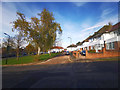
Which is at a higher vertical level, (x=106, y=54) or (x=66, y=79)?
(x=106, y=54)

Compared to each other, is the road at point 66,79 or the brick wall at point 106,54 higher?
the brick wall at point 106,54

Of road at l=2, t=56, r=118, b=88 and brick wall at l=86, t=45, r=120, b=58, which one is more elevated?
brick wall at l=86, t=45, r=120, b=58

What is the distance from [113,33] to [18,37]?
24409mm

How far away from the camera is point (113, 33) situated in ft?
66.1

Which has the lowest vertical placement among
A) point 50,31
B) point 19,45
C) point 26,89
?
point 26,89

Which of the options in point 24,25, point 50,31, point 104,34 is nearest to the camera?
point 24,25

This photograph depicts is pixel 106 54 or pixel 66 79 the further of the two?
pixel 106 54

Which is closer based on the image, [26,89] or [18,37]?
[26,89]

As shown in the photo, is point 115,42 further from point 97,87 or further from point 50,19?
point 97,87

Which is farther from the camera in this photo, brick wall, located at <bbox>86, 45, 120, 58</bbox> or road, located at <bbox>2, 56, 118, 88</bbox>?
brick wall, located at <bbox>86, 45, 120, 58</bbox>

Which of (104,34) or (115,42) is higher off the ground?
(104,34)

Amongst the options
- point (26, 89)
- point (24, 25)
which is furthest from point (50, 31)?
point (26, 89)

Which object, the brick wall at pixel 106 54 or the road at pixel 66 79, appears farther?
the brick wall at pixel 106 54

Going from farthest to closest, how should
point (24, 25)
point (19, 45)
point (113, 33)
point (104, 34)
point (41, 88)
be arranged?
1. point (104, 34)
2. point (113, 33)
3. point (19, 45)
4. point (24, 25)
5. point (41, 88)
